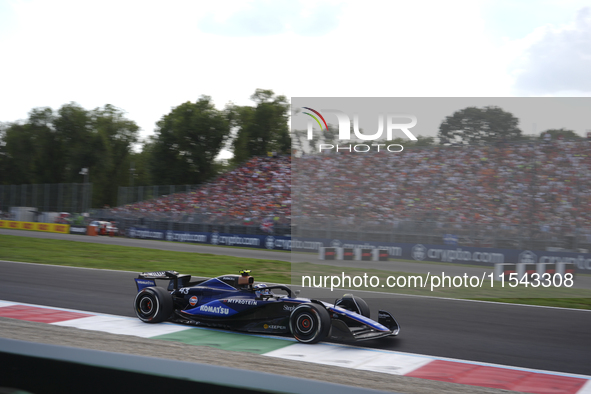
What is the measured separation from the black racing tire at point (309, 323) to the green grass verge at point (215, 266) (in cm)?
598

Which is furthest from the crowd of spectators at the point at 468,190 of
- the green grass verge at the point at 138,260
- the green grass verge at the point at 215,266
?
the green grass verge at the point at 138,260

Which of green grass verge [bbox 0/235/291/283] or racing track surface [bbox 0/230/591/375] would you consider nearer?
racing track surface [bbox 0/230/591/375]

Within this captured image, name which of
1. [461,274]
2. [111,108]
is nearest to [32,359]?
[461,274]

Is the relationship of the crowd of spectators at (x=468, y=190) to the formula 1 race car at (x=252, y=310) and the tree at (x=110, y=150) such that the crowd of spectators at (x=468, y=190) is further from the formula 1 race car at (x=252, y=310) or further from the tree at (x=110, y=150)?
the tree at (x=110, y=150)

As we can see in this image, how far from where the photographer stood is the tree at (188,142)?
43.6 meters

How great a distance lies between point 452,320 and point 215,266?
9469mm

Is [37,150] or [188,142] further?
[37,150]

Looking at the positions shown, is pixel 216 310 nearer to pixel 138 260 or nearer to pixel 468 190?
pixel 138 260

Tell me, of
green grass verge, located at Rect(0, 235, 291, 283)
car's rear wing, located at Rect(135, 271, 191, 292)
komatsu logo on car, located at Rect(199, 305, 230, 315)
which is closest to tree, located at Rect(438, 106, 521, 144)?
green grass verge, located at Rect(0, 235, 291, 283)

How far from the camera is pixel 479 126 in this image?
1816 centimetres

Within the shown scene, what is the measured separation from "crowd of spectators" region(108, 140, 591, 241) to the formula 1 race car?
33.6ft

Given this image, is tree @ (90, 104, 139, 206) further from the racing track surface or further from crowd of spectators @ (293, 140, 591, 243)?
the racing track surface

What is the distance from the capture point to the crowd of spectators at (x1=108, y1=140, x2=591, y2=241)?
52.3ft

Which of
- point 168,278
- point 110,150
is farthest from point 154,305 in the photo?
point 110,150
